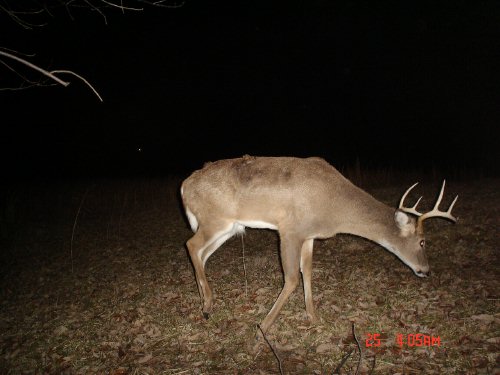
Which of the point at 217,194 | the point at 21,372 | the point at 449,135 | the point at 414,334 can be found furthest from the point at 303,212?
the point at 449,135

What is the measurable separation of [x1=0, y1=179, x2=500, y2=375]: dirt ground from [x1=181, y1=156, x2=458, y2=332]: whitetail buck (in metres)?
0.49

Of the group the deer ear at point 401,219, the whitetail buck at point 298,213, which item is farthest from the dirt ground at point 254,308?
the deer ear at point 401,219

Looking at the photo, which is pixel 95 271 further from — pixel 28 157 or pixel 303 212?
pixel 28 157

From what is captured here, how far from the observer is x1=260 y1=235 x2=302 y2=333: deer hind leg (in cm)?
510

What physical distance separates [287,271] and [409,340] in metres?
1.67

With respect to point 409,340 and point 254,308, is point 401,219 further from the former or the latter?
point 254,308

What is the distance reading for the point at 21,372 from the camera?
204 inches

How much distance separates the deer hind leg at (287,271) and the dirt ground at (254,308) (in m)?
0.23

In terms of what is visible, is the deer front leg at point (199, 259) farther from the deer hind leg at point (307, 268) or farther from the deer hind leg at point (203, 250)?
the deer hind leg at point (307, 268)

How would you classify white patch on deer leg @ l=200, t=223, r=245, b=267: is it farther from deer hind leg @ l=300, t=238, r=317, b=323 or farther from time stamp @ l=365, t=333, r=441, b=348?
time stamp @ l=365, t=333, r=441, b=348

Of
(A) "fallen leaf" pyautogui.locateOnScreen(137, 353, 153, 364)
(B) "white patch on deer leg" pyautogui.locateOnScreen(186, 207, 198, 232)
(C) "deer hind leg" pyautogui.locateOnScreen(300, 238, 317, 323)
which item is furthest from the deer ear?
(A) "fallen leaf" pyautogui.locateOnScreen(137, 353, 153, 364)

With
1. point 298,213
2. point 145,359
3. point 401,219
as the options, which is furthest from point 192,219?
point 401,219

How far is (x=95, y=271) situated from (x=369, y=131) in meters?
42.4

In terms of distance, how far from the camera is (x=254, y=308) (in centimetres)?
591
